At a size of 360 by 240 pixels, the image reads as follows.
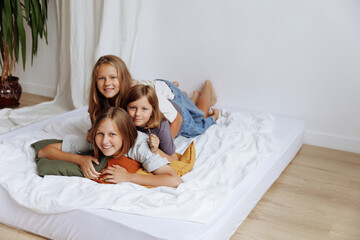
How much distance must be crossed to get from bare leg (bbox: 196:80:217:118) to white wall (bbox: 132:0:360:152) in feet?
0.24

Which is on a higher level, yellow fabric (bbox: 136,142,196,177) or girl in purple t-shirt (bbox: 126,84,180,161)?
girl in purple t-shirt (bbox: 126,84,180,161)

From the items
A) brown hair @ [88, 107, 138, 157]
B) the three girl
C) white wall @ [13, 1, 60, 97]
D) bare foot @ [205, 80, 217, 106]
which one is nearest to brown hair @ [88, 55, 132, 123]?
the three girl

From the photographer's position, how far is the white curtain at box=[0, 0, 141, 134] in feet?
11.4

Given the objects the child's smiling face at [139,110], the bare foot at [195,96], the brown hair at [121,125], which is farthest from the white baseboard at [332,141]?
the brown hair at [121,125]

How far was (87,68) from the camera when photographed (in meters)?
3.73

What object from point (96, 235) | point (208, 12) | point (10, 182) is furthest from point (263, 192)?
point (208, 12)

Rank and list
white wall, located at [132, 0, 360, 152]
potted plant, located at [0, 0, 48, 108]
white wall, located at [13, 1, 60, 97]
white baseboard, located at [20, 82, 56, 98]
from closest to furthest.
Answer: white wall, located at [132, 0, 360, 152]
potted plant, located at [0, 0, 48, 108]
white wall, located at [13, 1, 60, 97]
white baseboard, located at [20, 82, 56, 98]

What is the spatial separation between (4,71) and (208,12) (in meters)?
1.74

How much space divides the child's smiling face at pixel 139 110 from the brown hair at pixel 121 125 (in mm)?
137

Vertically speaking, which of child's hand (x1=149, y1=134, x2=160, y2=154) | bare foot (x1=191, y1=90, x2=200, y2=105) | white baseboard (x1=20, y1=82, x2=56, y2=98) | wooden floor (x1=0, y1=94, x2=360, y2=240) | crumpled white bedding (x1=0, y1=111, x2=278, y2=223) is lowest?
white baseboard (x1=20, y1=82, x2=56, y2=98)

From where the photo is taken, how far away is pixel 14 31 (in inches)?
142

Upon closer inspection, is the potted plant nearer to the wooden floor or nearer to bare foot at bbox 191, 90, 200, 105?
bare foot at bbox 191, 90, 200, 105

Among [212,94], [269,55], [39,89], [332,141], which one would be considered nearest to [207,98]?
[212,94]

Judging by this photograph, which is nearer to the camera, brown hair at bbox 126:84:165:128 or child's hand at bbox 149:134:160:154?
child's hand at bbox 149:134:160:154
